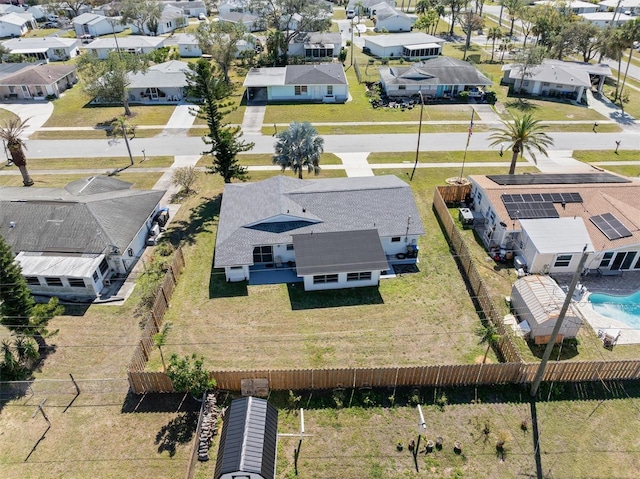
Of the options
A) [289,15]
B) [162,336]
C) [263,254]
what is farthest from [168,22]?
[162,336]

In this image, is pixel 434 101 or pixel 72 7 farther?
pixel 72 7

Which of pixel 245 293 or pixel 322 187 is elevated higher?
pixel 322 187

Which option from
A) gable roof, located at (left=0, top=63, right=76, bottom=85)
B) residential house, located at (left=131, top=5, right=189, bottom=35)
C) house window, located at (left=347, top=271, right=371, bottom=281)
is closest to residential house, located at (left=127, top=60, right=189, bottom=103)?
gable roof, located at (left=0, top=63, right=76, bottom=85)

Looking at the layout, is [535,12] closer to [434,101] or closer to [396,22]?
[396,22]

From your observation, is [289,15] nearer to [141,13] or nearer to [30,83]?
[141,13]

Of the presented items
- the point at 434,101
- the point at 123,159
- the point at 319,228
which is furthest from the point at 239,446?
the point at 434,101

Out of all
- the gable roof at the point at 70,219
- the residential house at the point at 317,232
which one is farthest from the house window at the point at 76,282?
the residential house at the point at 317,232
